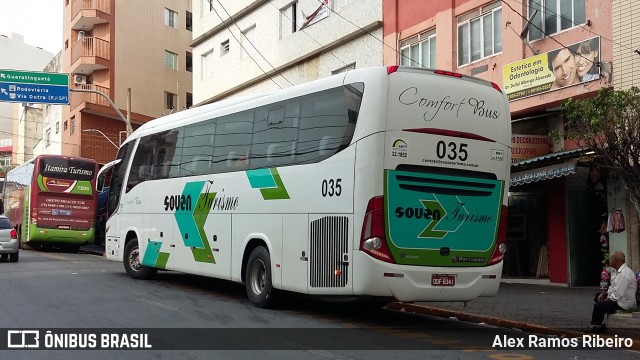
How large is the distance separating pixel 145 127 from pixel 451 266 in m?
9.16

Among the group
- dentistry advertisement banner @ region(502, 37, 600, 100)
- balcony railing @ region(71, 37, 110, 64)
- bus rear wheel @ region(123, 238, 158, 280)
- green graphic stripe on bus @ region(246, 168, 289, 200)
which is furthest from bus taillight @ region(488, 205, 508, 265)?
balcony railing @ region(71, 37, 110, 64)

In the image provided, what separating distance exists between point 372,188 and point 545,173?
6362 mm

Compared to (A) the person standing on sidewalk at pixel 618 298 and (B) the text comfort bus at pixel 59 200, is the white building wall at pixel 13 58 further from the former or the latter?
(A) the person standing on sidewalk at pixel 618 298

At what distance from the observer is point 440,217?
9.74 metres

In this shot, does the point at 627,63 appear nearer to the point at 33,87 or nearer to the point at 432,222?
the point at 432,222

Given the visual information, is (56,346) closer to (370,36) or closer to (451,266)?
(451,266)

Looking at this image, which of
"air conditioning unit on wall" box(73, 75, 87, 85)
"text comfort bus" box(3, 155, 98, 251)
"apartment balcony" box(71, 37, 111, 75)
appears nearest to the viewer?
"text comfort bus" box(3, 155, 98, 251)

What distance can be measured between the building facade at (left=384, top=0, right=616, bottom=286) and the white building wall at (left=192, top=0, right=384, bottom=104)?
317 cm

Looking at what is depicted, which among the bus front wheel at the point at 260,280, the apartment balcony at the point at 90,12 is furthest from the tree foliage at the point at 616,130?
the apartment balcony at the point at 90,12

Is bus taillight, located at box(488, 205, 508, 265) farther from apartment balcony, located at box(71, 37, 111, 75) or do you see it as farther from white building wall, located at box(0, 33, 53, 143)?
white building wall, located at box(0, 33, 53, 143)

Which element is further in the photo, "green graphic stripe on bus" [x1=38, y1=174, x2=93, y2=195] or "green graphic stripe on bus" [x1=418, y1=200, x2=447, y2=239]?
"green graphic stripe on bus" [x1=38, y1=174, x2=93, y2=195]

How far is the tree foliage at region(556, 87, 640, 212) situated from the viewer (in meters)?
10.4

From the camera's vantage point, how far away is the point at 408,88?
9.63 m

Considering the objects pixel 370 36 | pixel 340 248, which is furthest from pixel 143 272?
pixel 370 36
